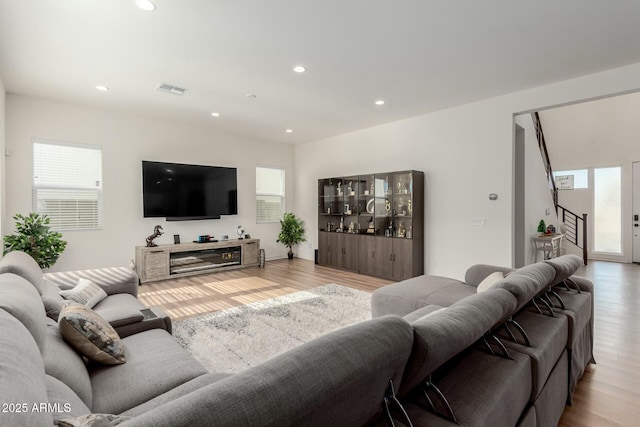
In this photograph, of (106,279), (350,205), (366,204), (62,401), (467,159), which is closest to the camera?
(62,401)

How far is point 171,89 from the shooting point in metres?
4.23

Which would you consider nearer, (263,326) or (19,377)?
(19,377)

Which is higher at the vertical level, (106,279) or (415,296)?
(106,279)

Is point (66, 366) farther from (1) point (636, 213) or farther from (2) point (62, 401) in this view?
(1) point (636, 213)

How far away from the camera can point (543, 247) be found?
19.1ft

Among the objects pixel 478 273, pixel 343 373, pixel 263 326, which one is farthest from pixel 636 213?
pixel 343 373

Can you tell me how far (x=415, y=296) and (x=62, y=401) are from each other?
8.52 feet

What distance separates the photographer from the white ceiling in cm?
256

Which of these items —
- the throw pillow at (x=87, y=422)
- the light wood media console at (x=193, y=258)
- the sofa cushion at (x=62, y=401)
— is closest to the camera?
the throw pillow at (x=87, y=422)

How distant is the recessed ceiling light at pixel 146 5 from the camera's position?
2.43 metres

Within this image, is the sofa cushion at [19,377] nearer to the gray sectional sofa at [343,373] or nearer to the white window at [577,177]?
the gray sectional sofa at [343,373]

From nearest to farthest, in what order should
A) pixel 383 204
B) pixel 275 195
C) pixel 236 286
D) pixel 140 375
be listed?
pixel 140 375
pixel 236 286
pixel 383 204
pixel 275 195

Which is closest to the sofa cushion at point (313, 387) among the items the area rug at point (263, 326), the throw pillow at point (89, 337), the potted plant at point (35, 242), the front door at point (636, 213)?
the throw pillow at point (89, 337)

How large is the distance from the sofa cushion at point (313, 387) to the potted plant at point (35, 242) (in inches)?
191
